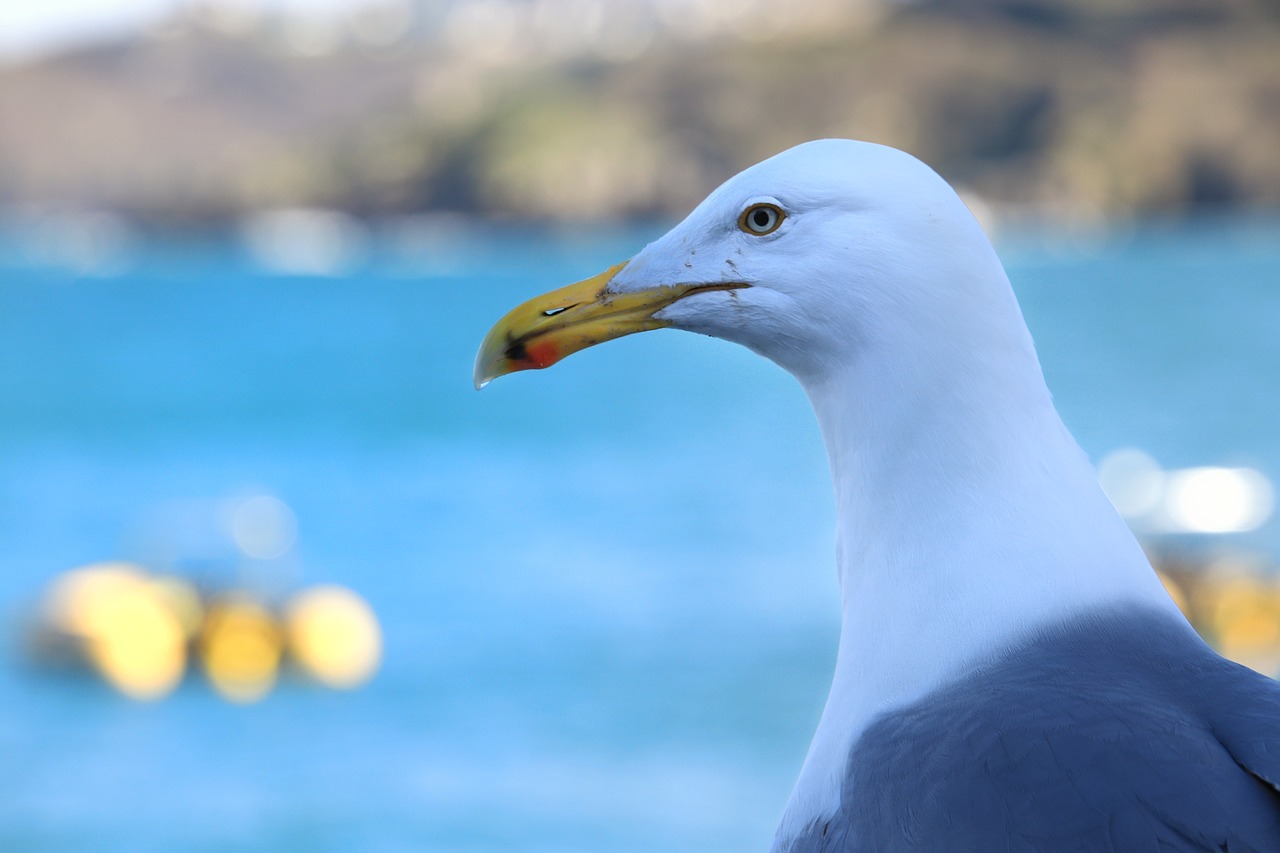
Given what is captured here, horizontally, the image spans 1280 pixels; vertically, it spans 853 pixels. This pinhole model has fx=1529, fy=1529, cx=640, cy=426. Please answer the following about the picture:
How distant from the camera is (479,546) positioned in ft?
77.0

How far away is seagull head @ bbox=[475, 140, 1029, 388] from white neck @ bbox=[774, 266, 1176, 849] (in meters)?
0.04

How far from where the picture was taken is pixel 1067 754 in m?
1.48

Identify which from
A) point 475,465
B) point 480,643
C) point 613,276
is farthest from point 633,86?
point 613,276

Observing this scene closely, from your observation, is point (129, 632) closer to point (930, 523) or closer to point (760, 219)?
point (760, 219)

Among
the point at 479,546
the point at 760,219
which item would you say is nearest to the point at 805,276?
the point at 760,219

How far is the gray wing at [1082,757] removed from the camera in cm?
142

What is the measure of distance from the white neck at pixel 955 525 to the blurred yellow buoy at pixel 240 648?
15.4 m

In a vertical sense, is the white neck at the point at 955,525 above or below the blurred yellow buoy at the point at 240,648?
below

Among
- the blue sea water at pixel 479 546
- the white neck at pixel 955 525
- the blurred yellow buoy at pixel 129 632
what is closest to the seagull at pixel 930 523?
the white neck at pixel 955 525

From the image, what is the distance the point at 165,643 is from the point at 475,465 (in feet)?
47.1

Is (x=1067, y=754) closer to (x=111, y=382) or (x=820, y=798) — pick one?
(x=820, y=798)

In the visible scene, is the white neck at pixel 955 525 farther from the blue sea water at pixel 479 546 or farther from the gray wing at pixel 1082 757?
the blue sea water at pixel 479 546

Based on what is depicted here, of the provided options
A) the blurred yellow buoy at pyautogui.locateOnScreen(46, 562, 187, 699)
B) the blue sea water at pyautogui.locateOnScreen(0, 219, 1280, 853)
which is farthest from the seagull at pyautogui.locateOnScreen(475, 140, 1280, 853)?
the blurred yellow buoy at pyautogui.locateOnScreen(46, 562, 187, 699)

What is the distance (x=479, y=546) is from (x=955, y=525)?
2201cm
